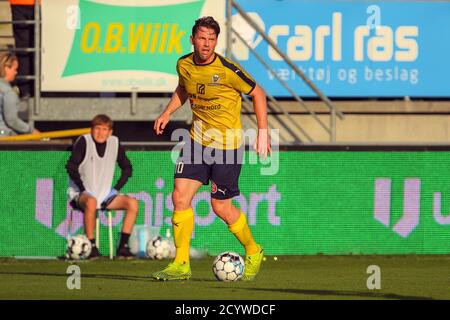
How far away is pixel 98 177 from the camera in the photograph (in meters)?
15.9

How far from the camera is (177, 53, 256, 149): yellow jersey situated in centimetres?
1177

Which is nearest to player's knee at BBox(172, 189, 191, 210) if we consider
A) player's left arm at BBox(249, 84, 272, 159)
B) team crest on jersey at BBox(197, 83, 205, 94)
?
player's left arm at BBox(249, 84, 272, 159)

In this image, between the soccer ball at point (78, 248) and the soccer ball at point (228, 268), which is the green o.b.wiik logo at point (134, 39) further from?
the soccer ball at point (228, 268)

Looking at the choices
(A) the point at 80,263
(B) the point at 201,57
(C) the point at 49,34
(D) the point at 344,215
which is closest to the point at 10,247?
(A) the point at 80,263

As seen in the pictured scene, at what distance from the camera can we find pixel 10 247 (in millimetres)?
15906

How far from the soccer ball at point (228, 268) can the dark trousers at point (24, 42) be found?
259 inches

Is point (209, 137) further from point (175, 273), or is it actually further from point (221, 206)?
point (175, 273)

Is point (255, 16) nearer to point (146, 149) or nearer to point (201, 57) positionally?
point (146, 149)

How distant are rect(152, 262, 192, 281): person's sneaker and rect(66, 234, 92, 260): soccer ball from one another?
3660mm

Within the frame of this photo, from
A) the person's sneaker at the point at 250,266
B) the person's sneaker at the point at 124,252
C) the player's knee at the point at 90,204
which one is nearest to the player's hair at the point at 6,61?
the player's knee at the point at 90,204

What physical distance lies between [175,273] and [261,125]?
59.7 inches

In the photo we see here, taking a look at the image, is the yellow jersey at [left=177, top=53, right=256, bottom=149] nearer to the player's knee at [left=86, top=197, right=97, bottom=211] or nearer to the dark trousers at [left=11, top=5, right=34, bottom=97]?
the player's knee at [left=86, top=197, right=97, bottom=211]

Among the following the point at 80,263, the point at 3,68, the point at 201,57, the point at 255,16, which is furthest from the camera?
the point at 255,16

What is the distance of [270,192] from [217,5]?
103 inches
